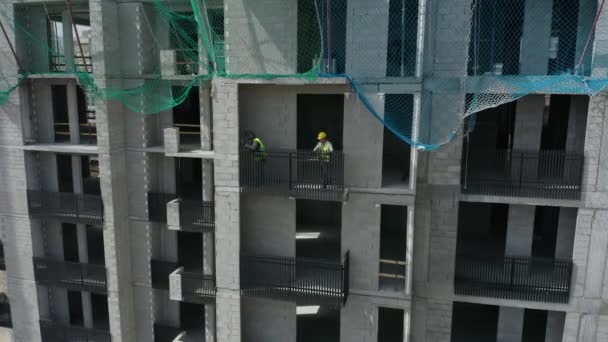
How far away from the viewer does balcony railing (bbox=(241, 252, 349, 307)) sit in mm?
14109

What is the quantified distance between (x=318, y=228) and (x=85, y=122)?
10657mm

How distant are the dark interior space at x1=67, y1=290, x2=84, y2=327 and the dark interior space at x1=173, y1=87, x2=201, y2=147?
864cm

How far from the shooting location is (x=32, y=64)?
18281mm

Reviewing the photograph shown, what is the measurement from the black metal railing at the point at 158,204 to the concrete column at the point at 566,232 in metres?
13.5

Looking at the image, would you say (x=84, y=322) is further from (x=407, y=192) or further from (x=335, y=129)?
(x=407, y=192)

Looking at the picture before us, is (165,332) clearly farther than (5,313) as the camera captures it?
No

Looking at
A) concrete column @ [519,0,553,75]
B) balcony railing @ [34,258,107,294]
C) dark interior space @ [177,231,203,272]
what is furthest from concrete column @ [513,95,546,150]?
balcony railing @ [34,258,107,294]

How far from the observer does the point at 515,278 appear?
47.0ft

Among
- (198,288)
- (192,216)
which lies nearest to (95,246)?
(198,288)

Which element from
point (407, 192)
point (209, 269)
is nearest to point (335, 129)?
point (407, 192)

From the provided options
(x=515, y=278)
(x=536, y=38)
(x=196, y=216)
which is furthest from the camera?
(x=196, y=216)

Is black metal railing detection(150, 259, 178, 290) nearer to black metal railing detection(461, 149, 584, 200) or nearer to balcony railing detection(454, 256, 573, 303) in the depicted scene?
balcony railing detection(454, 256, 573, 303)

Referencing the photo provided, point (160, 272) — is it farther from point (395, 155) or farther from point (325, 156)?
point (395, 155)

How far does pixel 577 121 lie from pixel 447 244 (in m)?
5.47
